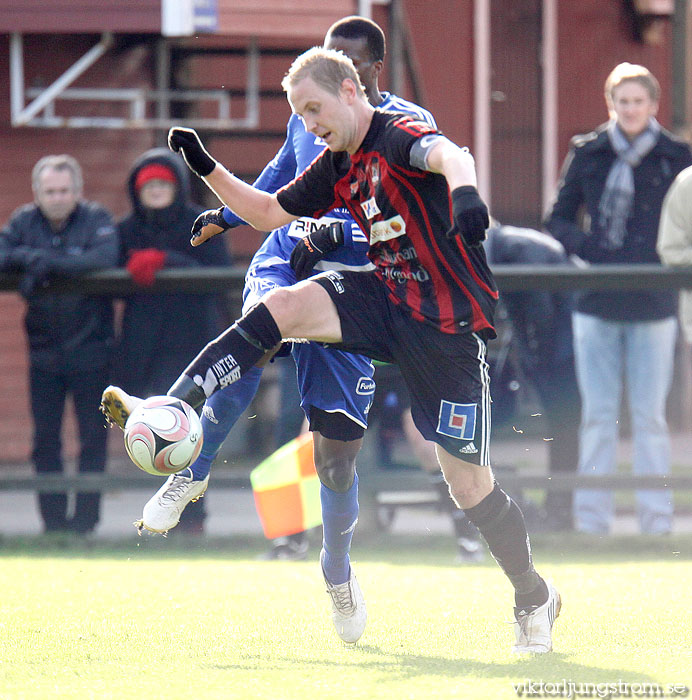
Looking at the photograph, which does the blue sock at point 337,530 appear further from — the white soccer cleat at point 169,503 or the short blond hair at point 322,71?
the short blond hair at point 322,71

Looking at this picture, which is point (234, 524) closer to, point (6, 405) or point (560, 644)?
point (6, 405)

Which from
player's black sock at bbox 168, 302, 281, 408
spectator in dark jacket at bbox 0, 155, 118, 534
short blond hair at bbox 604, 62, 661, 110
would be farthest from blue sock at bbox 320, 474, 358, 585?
short blond hair at bbox 604, 62, 661, 110

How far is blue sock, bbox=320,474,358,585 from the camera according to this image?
5148 millimetres

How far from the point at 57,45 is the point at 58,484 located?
5.13 metres

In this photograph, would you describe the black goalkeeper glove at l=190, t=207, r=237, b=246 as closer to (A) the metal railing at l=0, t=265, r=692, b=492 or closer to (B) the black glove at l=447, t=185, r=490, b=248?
(B) the black glove at l=447, t=185, r=490, b=248

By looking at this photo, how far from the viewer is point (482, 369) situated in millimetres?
4598

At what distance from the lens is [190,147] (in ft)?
15.2

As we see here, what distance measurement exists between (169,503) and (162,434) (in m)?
0.90

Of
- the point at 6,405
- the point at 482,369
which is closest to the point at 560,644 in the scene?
the point at 482,369

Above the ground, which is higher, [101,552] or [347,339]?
[347,339]

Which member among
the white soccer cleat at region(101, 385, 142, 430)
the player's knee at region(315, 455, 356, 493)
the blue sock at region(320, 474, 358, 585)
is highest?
the white soccer cleat at region(101, 385, 142, 430)

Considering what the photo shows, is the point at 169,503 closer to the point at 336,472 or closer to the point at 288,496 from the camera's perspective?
the point at 336,472

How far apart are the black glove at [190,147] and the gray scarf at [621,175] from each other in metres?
3.71

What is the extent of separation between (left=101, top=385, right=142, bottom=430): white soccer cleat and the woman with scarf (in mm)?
4023
